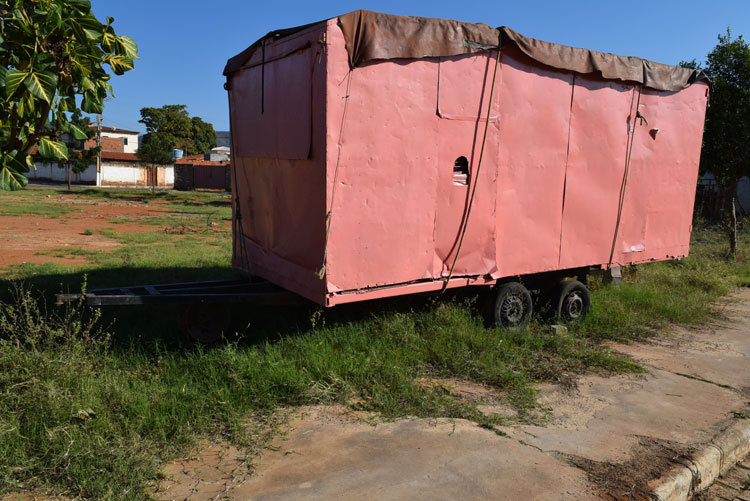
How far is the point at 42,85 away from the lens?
3488mm

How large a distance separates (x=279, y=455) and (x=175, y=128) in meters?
66.2

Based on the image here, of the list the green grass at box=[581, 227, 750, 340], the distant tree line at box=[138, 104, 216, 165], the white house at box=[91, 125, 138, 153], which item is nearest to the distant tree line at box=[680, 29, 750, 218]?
the green grass at box=[581, 227, 750, 340]

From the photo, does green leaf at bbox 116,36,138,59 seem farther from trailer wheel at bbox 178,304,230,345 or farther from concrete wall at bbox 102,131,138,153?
concrete wall at bbox 102,131,138,153

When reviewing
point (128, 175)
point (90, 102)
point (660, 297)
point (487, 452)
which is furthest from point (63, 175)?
point (487, 452)

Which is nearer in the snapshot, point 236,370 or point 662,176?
point 236,370

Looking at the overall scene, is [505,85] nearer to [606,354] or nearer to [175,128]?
[606,354]

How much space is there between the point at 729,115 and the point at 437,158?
45.3ft

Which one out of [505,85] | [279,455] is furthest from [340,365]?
[505,85]

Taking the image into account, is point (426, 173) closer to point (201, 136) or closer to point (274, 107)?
point (274, 107)

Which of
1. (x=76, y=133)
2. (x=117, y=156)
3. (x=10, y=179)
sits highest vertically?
(x=117, y=156)

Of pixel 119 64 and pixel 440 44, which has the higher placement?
pixel 440 44

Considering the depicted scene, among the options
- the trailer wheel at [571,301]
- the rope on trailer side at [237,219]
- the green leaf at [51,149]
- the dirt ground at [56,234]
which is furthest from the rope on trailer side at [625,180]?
the dirt ground at [56,234]

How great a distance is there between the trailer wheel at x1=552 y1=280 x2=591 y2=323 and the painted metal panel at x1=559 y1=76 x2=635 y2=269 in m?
0.29

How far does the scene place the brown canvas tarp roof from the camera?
15.6ft
